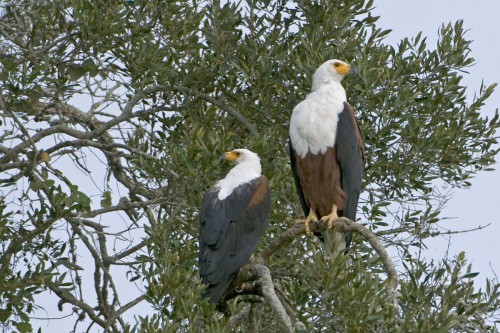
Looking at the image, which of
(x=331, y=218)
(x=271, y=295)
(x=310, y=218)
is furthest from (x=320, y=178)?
(x=271, y=295)

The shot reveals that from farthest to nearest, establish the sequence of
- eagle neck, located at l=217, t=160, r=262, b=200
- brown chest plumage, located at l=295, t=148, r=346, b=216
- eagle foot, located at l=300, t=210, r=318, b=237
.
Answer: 1. brown chest plumage, located at l=295, t=148, r=346, b=216
2. eagle neck, located at l=217, t=160, r=262, b=200
3. eagle foot, located at l=300, t=210, r=318, b=237

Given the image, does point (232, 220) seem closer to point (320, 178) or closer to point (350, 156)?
point (320, 178)

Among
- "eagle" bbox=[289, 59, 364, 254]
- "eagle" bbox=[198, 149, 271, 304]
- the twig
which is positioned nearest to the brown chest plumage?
"eagle" bbox=[289, 59, 364, 254]

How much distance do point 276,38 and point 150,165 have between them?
1.15 metres

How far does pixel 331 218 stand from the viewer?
21.3ft

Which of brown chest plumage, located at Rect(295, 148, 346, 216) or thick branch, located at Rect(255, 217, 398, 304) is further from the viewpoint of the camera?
brown chest plumage, located at Rect(295, 148, 346, 216)

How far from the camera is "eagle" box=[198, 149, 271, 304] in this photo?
6312mm

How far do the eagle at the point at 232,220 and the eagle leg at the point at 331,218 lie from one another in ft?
1.14

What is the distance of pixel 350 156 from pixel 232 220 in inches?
31.5

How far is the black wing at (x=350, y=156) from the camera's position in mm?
6688

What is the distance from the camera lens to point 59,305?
704cm

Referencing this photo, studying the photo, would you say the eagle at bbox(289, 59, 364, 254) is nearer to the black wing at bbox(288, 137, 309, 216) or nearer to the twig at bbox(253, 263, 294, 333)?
the black wing at bbox(288, 137, 309, 216)

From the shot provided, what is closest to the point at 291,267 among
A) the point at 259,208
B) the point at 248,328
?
the point at 259,208

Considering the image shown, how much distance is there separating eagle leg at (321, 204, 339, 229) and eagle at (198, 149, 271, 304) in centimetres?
35
